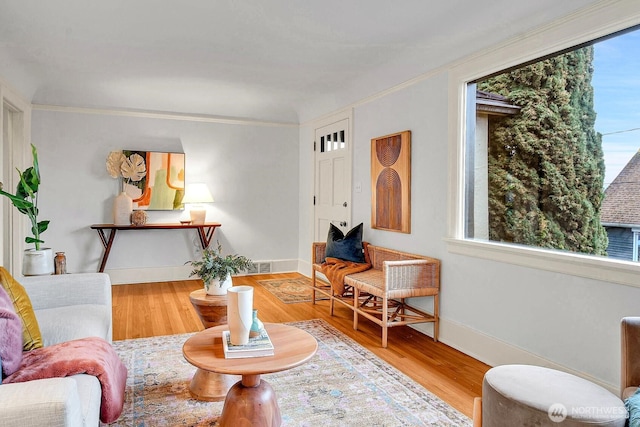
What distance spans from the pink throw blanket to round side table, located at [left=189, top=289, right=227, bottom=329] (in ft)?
2.76

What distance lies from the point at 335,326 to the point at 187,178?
123 inches

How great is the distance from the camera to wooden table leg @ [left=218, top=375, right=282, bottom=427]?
6.20 ft

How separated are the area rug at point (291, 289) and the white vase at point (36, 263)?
230 centimetres

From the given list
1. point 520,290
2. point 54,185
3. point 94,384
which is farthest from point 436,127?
point 54,185

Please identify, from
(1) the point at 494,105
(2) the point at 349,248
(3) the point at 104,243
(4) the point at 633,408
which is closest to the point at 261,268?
(3) the point at 104,243

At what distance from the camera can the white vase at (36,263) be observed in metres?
3.03

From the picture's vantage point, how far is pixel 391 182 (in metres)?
4.06

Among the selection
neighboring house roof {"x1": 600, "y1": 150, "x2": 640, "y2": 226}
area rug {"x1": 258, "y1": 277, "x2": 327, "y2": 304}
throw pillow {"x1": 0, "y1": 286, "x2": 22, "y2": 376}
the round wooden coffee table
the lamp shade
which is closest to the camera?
throw pillow {"x1": 0, "y1": 286, "x2": 22, "y2": 376}

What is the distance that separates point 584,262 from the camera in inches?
93.7

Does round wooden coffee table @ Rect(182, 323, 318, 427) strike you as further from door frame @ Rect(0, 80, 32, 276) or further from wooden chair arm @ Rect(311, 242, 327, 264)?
door frame @ Rect(0, 80, 32, 276)

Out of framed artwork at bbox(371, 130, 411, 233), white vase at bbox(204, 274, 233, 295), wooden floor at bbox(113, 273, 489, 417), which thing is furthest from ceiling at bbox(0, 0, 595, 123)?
wooden floor at bbox(113, 273, 489, 417)

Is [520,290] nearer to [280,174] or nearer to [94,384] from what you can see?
[94,384]

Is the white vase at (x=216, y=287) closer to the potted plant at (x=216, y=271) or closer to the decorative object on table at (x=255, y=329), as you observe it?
the potted plant at (x=216, y=271)

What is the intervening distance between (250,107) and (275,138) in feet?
2.06
